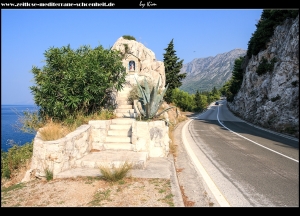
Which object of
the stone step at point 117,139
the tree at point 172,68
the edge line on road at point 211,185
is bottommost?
the edge line on road at point 211,185

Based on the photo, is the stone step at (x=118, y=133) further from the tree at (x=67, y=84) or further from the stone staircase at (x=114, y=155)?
the tree at (x=67, y=84)

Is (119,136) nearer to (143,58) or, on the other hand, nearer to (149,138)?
(149,138)

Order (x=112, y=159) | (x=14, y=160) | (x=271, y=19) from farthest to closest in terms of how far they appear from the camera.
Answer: (x=14, y=160) → (x=112, y=159) → (x=271, y=19)

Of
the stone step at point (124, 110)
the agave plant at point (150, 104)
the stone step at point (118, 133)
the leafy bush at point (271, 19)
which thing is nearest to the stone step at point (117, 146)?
the stone step at point (118, 133)

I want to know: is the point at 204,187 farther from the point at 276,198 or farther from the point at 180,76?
the point at 180,76

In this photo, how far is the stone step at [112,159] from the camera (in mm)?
5311

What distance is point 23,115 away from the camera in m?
8.62

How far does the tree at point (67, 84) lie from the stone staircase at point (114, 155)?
5.11 ft

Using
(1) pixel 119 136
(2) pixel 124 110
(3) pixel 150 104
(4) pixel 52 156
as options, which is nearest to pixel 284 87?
(3) pixel 150 104

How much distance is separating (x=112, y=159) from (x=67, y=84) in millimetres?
3813

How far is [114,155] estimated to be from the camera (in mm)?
6102

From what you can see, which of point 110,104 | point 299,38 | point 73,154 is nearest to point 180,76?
point 110,104

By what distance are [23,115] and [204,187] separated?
7582 millimetres

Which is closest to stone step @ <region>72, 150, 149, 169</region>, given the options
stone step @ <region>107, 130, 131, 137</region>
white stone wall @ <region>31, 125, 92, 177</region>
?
white stone wall @ <region>31, 125, 92, 177</region>
